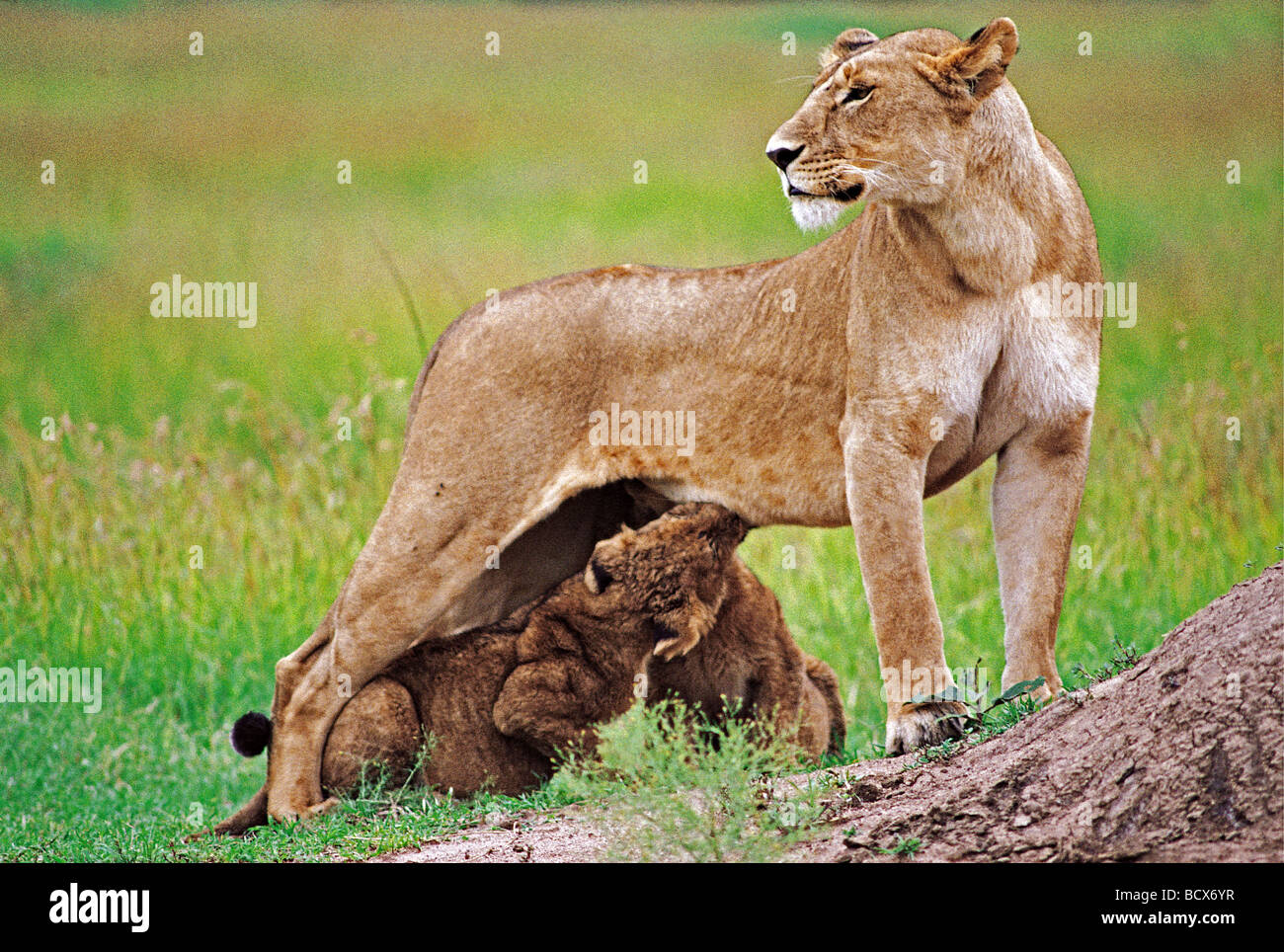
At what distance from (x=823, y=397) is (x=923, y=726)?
1.22 meters

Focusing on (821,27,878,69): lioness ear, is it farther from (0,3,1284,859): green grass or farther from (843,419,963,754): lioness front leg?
(0,3,1284,859): green grass

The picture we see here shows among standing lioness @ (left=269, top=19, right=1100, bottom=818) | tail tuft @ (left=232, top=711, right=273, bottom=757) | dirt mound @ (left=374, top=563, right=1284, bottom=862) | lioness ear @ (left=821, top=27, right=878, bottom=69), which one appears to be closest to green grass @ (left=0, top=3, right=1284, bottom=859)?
tail tuft @ (left=232, top=711, right=273, bottom=757)

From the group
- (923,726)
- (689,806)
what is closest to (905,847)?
(689,806)

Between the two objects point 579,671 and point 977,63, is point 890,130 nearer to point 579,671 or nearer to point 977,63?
point 977,63

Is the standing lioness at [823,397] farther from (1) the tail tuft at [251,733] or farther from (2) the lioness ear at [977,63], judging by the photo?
(1) the tail tuft at [251,733]

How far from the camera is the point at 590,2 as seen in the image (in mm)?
20719

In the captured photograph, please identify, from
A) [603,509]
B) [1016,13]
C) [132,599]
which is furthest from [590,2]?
[603,509]

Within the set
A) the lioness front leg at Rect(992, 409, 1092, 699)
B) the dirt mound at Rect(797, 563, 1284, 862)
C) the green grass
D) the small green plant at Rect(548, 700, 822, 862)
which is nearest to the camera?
the dirt mound at Rect(797, 563, 1284, 862)

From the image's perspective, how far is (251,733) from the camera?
6117 millimetres

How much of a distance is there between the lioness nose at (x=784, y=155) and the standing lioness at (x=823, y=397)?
0.01 m

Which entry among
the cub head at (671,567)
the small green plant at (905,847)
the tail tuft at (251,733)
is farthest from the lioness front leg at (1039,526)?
the tail tuft at (251,733)

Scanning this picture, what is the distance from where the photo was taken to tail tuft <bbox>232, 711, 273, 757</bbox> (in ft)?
20.0

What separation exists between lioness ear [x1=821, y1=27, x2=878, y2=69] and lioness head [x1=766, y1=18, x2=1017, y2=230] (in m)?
0.42
